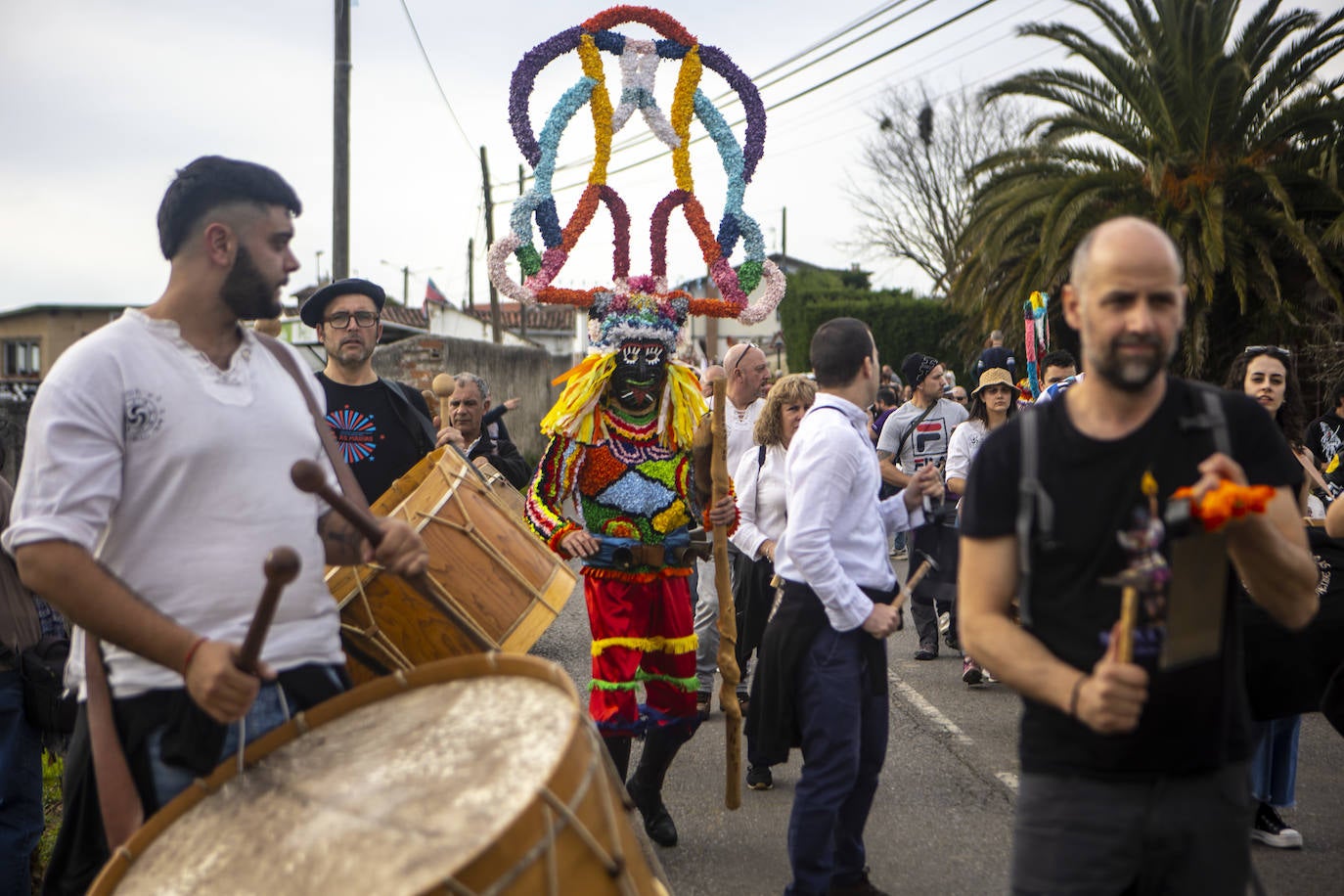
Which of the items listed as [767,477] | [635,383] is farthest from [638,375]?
[767,477]

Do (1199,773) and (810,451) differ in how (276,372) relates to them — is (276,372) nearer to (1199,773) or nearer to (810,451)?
(810,451)

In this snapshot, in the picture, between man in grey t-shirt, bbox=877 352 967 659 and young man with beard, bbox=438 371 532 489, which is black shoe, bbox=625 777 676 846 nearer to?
young man with beard, bbox=438 371 532 489

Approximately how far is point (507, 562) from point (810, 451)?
3.59ft

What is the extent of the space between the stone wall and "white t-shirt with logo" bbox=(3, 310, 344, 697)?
1146 centimetres

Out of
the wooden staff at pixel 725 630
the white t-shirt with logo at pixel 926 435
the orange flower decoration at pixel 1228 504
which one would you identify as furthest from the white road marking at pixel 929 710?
the orange flower decoration at pixel 1228 504

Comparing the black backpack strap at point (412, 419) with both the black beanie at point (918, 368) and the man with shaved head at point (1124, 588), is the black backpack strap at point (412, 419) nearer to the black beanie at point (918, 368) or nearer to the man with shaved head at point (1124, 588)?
the man with shaved head at point (1124, 588)

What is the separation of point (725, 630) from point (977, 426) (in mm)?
3736

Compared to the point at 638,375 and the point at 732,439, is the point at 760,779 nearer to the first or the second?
the point at 638,375

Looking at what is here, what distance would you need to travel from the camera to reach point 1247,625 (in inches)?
166

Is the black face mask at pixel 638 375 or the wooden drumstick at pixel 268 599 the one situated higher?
the black face mask at pixel 638 375

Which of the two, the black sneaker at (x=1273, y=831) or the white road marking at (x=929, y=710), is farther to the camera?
the white road marking at (x=929, y=710)

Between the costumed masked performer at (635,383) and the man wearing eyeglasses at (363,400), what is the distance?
598 mm

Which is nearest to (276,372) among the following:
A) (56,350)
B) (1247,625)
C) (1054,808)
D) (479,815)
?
(479,815)

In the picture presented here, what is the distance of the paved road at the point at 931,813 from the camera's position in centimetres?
471
